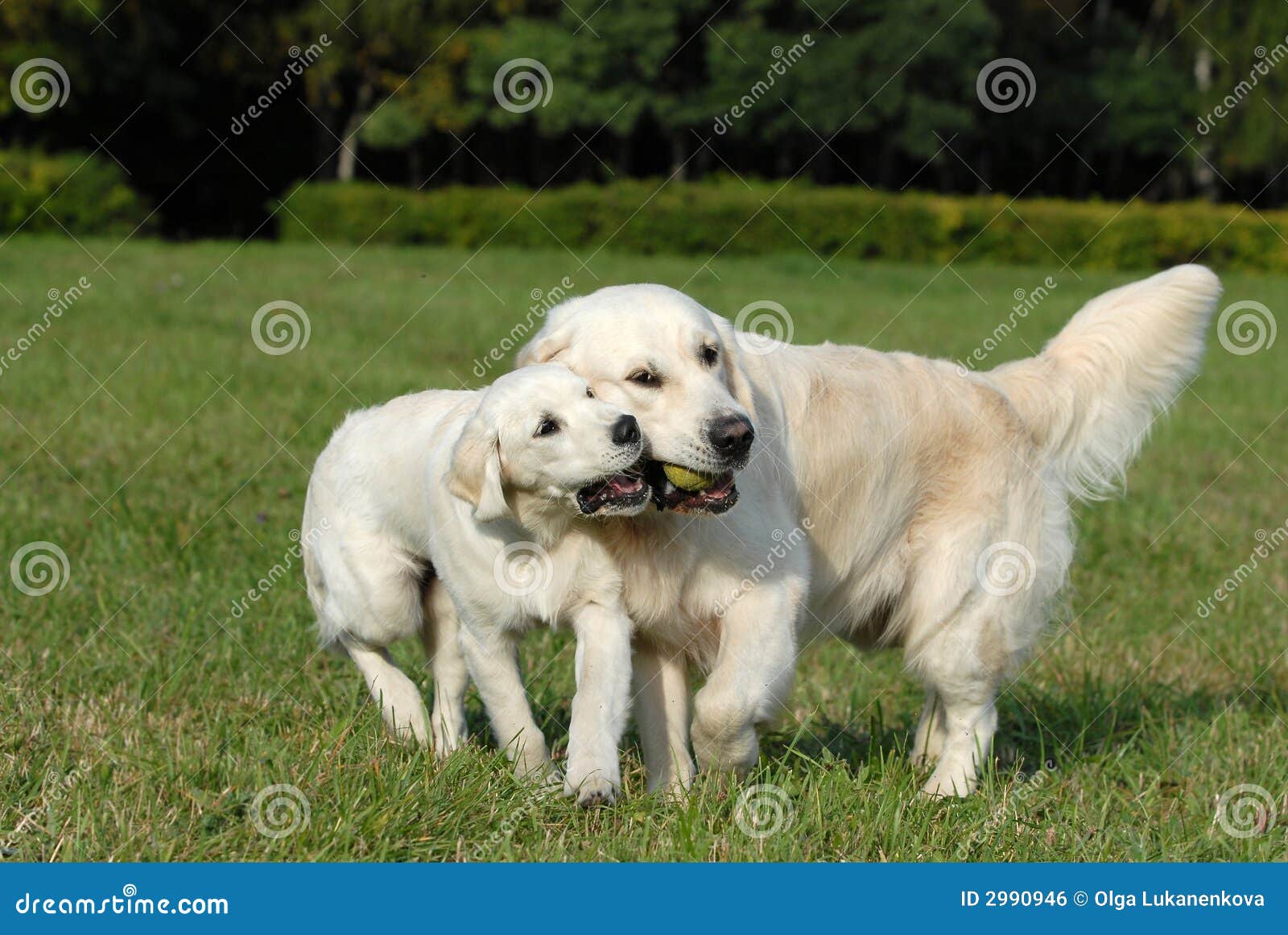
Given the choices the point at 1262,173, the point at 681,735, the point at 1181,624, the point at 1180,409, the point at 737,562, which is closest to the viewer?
the point at 737,562

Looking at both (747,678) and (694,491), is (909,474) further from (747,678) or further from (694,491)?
(694,491)

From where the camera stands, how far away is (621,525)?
143 inches

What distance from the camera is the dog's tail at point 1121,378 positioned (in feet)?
15.7

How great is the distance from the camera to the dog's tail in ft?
15.7

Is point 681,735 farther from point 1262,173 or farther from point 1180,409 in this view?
point 1262,173

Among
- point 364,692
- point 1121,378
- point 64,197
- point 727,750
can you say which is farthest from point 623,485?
point 64,197

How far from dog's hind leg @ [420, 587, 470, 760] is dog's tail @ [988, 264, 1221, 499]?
2039 millimetres

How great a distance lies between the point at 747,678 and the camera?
3719 mm

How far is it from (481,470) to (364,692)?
58.9 inches

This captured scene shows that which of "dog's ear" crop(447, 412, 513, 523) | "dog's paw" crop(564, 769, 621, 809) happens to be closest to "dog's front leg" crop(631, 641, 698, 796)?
"dog's paw" crop(564, 769, 621, 809)

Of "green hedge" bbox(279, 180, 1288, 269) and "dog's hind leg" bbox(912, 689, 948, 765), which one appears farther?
"green hedge" bbox(279, 180, 1288, 269)

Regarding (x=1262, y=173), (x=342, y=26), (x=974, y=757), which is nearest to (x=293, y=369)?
(x=974, y=757)

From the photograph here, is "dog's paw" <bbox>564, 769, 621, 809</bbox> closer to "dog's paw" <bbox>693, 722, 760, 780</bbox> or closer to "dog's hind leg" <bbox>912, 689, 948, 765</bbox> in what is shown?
"dog's paw" <bbox>693, 722, 760, 780</bbox>

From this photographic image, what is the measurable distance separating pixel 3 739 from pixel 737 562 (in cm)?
210
